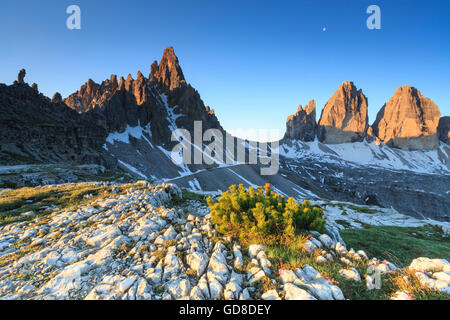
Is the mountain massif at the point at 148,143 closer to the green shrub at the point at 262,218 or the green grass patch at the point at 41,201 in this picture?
the green grass patch at the point at 41,201

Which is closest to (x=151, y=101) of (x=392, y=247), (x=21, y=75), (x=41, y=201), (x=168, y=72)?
(x=168, y=72)

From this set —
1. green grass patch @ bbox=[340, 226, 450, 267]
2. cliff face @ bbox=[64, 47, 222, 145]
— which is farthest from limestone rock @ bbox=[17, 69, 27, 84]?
green grass patch @ bbox=[340, 226, 450, 267]

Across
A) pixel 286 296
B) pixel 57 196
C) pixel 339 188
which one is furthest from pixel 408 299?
pixel 339 188

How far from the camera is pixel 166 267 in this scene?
5.28 meters

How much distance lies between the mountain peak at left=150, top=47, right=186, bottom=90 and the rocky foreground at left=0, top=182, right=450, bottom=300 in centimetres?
18215

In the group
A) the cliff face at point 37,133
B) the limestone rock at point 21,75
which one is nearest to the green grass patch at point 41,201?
the cliff face at point 37,133

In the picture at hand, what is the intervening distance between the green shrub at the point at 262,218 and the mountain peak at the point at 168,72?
182 meters

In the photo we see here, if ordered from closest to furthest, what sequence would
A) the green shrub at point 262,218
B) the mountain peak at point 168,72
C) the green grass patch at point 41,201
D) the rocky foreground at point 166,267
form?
1. the rocky foreground at point 166,267
2. the green shrub at point 262,218
3. the green grass patch at point 41,201
4. the mountain peak at point 168,72

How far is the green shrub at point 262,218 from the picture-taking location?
23.0ft

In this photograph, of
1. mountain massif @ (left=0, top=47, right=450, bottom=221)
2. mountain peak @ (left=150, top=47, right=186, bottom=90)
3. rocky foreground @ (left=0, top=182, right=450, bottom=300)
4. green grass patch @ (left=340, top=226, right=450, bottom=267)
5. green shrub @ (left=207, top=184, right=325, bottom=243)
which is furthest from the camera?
mountain peak @ (left=150, top=47, right=186, bottom=90)

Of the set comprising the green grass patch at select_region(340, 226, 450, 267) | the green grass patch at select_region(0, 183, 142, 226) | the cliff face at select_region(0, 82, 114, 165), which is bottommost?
the green grass patch at select_region(340, 226, 450, 267)

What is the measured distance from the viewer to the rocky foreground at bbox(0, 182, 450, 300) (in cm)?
434

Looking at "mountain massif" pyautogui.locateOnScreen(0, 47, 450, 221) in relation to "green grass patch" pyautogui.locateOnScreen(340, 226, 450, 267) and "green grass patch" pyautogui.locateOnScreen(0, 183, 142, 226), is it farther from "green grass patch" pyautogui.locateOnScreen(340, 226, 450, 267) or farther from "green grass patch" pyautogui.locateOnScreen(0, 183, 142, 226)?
"green grass patch" pyautogui.locateOnScreen(340, 226, 450, 267)

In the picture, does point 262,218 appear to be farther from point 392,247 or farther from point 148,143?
point 148,143
